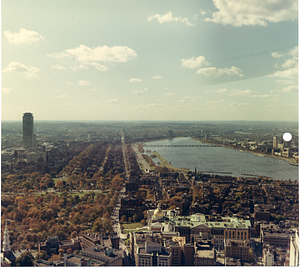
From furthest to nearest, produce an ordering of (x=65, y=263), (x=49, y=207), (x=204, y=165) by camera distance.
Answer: (x=204, y=165), (x=49, y=207), (x=65, y=263)

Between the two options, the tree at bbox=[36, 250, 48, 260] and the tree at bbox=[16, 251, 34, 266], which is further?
the tree at bbox=[36, 250, 48, 260]

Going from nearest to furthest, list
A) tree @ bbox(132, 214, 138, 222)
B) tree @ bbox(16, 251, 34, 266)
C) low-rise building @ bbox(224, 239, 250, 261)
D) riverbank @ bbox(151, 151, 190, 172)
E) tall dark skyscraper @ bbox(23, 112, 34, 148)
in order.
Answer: tree @ bbox(16, 251, 34, 266) → low-rise building @ bbox(224, 239, 250, 261) → tree @ bbox(132, 214, 138, 222) → tall dark skyscraper @ bbox(23, 112, 34, 148) → riverbank @ bbox(151, 151, 190, 172)

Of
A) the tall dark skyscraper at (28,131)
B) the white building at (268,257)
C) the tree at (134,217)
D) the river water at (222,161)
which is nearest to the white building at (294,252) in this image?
the white building at (268,257)

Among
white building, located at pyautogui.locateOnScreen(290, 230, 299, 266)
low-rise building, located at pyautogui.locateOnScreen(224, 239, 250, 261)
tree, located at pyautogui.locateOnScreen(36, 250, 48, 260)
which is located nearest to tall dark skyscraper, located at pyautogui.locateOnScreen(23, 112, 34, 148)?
tree, located at pyautogui.locateOnScreen(36, 250, 48, 260)

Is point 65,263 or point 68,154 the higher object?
point 68,154

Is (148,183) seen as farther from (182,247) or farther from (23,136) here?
(182,247)

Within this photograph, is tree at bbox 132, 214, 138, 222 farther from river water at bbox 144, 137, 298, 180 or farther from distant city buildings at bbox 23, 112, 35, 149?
river water at bbox 144, 137, 298, 180

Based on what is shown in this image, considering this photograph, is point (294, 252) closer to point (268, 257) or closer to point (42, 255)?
point (268, 257)

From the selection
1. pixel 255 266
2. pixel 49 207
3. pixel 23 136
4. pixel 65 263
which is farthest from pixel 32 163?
pixel 255 266
